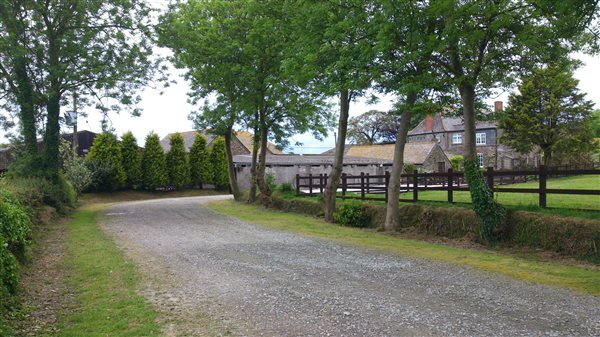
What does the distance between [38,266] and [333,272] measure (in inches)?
216

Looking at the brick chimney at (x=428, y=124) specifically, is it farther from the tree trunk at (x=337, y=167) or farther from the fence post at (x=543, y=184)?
the fence post at (x=543, y=184)

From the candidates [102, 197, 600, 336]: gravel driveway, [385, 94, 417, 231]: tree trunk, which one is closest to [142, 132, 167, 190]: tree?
[385, 94, 417, 231]: tree trunk

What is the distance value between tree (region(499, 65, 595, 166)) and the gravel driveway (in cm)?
3170

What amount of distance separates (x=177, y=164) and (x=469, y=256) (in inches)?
1203

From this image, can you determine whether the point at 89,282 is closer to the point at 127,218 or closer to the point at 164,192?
the point at 127,218

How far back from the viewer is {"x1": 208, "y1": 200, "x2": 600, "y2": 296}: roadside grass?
7.04 meters

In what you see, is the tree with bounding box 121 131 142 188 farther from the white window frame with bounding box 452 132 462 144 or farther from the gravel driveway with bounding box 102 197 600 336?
the white window frame with bounding box 452 132 462 144

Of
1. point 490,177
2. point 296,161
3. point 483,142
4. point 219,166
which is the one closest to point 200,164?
point 219,166

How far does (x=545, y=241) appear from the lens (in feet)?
30.6

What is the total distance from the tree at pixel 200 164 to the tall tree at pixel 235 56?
1606cm

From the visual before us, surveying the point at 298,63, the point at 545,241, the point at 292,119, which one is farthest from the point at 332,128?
the point at 545,241

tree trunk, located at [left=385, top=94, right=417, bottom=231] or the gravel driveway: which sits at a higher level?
tree trunk, located at [left=385, top=94, right=417, bottom=231]

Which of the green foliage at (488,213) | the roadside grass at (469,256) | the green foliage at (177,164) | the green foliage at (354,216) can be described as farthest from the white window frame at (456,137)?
the green foliage at (488,213)

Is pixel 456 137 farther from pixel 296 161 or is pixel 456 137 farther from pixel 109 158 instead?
pixel 109 158
